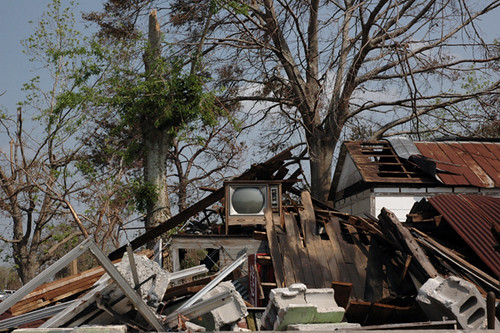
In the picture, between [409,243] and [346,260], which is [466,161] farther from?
[409,243]

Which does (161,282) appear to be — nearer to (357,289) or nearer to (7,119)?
(357,289)

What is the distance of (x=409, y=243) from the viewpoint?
970 centimetres

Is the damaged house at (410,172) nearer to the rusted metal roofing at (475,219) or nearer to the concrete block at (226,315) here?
the rusted metal roofing at (475,219)

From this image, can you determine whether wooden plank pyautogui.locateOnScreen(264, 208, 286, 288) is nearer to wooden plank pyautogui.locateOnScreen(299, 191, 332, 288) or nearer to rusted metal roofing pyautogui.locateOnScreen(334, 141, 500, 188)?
wooden plank pyautogui.locateOnScreen(299, 191, 332, 288)

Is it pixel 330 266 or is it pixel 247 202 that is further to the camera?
pixel 247 202

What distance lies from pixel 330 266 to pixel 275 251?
104cm

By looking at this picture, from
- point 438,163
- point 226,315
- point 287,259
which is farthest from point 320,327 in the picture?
point 438,163

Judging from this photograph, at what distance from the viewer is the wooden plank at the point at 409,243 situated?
903 centimetres

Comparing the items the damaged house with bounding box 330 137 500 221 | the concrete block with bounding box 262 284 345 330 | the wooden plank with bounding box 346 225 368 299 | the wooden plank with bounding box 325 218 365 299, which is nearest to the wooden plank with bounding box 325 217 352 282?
the wooden plank with bounding box 325 218 365 299

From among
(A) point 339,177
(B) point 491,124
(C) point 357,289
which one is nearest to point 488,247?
(C) point 357,289

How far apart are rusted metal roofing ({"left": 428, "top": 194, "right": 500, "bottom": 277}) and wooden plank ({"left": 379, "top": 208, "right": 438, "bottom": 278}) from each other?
1.19 metres

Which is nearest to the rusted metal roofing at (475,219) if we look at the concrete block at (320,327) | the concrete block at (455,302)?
the concrete block at (455,302)

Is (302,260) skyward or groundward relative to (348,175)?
groundward

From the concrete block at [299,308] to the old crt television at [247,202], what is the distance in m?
6.57
